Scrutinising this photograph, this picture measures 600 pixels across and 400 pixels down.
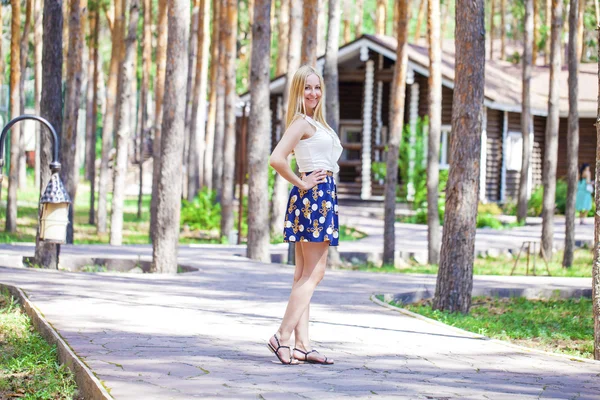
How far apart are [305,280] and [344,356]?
0.81 metres

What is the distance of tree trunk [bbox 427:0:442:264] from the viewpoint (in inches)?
739

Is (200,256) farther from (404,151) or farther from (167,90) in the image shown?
(404,151)

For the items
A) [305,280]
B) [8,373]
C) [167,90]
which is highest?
[167,90]

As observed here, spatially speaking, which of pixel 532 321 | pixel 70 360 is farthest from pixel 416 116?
pixel 70 360

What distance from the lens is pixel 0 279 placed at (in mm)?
12039

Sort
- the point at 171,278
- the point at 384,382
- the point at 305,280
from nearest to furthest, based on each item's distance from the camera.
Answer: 1. the point at 384,382
2. the point at 305,280
3. the point at 171,278

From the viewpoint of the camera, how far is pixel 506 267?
19.4 m

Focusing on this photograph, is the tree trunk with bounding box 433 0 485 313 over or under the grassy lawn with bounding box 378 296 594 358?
over

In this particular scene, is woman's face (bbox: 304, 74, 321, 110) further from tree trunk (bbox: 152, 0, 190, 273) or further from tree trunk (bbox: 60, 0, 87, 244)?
tree trunk (bbox: 60, 0, 87, 244)

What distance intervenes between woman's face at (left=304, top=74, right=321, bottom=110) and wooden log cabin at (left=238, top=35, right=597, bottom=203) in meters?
25.6

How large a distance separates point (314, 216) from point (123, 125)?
16212mm

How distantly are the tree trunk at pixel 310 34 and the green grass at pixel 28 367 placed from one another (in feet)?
29.8

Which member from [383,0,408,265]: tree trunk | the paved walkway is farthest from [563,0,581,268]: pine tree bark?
the paved walkway

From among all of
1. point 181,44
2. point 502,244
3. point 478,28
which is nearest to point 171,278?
point 181,44
